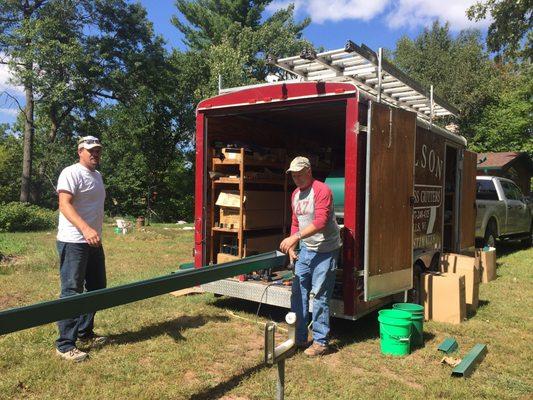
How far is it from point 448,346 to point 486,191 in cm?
824

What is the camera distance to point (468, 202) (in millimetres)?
8820

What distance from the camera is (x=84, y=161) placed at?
4.61 m

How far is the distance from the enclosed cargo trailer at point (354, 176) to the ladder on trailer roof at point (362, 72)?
0.09m

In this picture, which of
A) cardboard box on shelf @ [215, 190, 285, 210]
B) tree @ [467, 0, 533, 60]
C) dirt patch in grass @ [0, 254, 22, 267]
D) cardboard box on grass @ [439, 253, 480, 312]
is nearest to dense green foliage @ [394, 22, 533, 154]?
tree @ [467, 0, 533, 60]

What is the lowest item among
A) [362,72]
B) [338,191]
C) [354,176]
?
[338,191]

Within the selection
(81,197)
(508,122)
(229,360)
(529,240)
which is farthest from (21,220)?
(508,122)

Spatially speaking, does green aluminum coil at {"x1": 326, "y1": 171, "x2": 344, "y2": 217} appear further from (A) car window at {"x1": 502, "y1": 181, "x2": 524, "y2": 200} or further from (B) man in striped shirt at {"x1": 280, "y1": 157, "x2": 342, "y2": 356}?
(A) car window at {"x1": 502, "y1": 181, "x2": 524, "y2": 200}

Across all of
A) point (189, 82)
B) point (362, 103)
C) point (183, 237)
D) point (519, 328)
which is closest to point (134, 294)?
point (362, 103)

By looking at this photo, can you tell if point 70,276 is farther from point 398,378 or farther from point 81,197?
point 398,378

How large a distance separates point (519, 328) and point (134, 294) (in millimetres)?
4910

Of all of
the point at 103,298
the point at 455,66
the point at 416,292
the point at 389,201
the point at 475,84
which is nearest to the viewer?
the point at 103,298

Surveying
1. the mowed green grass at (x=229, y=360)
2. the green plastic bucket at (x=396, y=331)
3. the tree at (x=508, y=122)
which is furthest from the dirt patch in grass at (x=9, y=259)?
the tree at (x=508, y=122)

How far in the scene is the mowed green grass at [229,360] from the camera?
399 centimetres

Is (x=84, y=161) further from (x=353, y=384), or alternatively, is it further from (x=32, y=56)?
(x=32, y=56)
